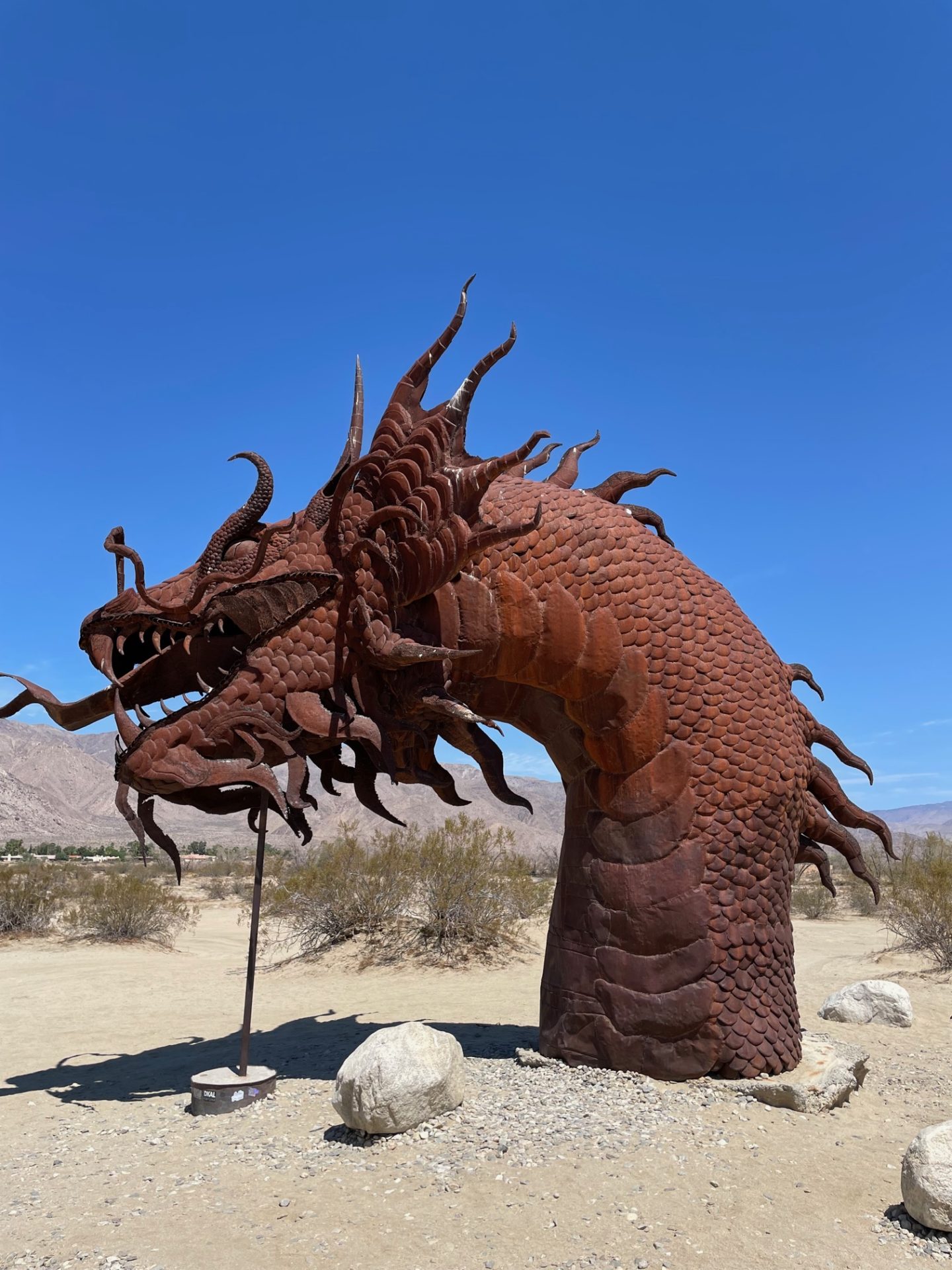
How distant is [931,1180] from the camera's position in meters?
3.61

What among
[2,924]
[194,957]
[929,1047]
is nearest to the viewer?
[929,1047]

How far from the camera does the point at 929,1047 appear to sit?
7.16 m

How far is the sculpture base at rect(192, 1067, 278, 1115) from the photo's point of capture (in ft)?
16.8

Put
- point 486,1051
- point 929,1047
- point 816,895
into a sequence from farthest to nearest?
1. point 816,895
2. point 929,1047
3. point 486,1051

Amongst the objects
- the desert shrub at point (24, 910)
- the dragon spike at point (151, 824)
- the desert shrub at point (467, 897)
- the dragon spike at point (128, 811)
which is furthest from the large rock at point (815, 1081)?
the desert shrub at point (24, 910)

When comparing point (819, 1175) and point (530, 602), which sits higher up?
point (530, 602)

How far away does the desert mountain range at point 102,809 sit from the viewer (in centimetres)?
5700

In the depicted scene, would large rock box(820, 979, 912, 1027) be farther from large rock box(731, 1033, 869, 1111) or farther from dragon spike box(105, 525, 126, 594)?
dragon spike box(105, 525, 126, 594)

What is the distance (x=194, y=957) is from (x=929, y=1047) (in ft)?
39.3

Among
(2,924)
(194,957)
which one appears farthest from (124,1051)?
(2,924)

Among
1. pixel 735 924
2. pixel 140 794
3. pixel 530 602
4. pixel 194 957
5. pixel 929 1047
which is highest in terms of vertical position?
pixel 530 602

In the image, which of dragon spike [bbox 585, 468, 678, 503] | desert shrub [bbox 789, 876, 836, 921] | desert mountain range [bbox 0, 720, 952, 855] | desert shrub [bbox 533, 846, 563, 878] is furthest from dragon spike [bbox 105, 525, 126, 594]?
desert mountain range [bbox 0, 720, 952, 855]

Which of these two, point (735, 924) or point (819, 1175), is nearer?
point (819, 1175)

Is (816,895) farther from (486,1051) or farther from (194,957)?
(486,1051)
